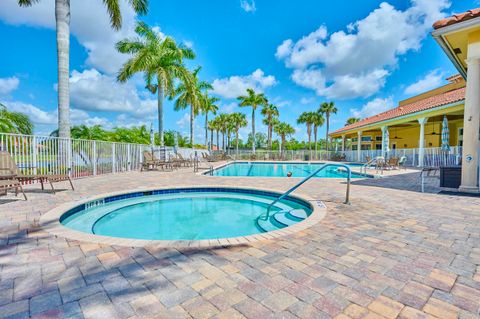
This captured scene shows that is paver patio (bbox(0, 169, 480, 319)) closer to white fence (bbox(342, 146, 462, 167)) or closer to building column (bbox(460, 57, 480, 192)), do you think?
building column (bbox(460, 57, 480, 192))

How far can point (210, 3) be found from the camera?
508 inches

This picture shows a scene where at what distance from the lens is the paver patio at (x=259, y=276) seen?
157 cm

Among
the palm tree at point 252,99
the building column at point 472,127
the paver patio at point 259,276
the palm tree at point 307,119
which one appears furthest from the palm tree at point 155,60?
the palm tree at point 307,119

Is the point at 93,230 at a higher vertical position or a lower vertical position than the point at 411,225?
lower

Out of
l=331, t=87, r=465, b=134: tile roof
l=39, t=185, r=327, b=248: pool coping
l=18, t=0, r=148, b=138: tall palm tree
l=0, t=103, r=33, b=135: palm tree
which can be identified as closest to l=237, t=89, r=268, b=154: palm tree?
l=331, t=87, r=465, b=134: tile roof

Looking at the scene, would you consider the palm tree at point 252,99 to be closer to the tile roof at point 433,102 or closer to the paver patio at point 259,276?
the tile roof at point 433,102

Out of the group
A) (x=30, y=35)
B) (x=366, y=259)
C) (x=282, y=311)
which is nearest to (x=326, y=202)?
(x=366, y=259)

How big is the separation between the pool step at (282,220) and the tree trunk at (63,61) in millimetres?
8352

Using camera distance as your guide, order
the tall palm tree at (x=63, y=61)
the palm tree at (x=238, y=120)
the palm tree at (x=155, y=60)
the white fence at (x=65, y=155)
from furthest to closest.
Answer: the palm tree at (x=238, y=120) < the palm tree at (x=155, y=60) < the tall palm tree at (x=63, y=61) < the white fence at (x=65, y=155)

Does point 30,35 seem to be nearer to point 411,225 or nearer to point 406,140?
point 411,225

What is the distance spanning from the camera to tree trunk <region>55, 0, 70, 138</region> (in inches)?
330

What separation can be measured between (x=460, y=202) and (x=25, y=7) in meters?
16.5

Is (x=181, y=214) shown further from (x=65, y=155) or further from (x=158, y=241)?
(x=65, y=155)

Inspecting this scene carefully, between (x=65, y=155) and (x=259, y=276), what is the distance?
9279mm
